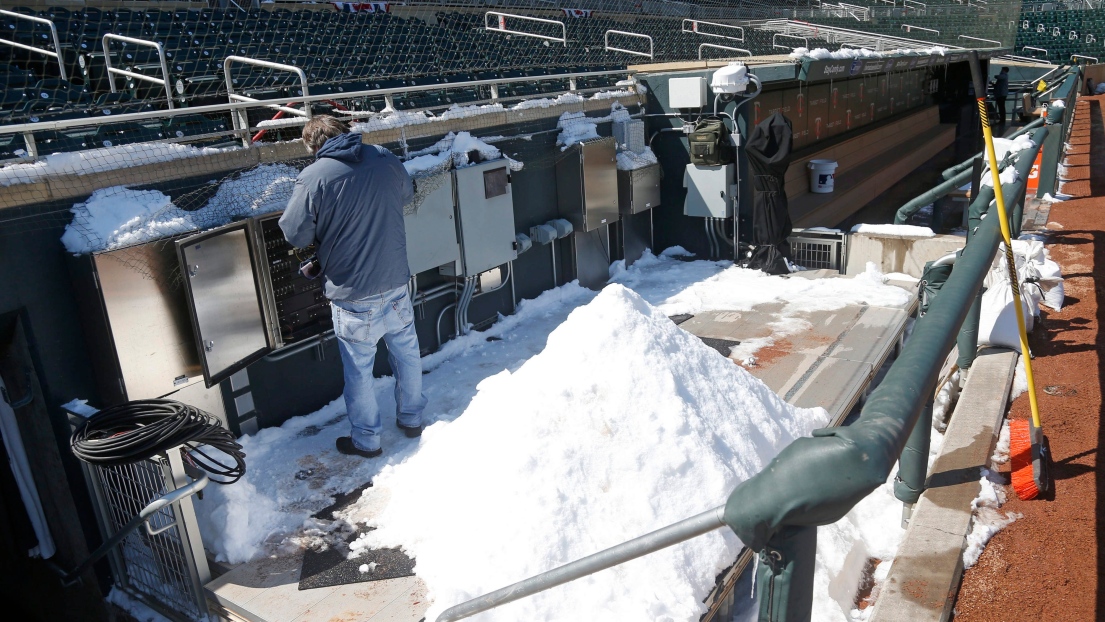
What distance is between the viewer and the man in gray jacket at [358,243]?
426 centimetres

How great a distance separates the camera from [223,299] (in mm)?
4336

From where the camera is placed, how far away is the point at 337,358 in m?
5.57

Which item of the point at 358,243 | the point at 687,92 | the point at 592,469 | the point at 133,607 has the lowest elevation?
the point at 133,607

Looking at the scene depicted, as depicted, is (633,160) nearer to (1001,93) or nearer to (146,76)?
(146,76)

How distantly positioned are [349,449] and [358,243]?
1.28m

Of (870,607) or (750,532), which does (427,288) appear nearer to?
(870,607)

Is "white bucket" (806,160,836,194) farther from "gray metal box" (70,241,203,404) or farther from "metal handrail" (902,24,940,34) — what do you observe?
"metal handrail" (902,24,940,34)

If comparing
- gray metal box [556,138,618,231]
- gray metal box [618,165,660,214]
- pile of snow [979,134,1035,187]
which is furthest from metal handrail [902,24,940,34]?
gray metal box [556,138,618,231]

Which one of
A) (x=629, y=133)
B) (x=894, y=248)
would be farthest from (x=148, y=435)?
(x=894, y=248)

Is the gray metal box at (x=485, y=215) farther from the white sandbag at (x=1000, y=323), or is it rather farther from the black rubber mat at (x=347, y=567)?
the white sandbag at (x=1000, y=323)

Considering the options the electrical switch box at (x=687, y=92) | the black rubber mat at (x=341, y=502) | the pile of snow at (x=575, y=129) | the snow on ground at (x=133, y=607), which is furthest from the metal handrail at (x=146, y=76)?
the electrical switch box at (x=687, y=92)

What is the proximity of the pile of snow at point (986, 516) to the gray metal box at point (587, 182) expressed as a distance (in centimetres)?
481

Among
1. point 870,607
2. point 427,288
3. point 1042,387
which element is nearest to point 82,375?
point 427,288

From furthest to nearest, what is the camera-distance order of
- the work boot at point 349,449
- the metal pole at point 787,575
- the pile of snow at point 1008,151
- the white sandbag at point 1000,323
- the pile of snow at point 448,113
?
the pile of snow at point 448,113
the pile of snow at point 1008,151
the work boot at point 349,449
the white sandbag at point 1000,323
the metal pole at point 787,575
